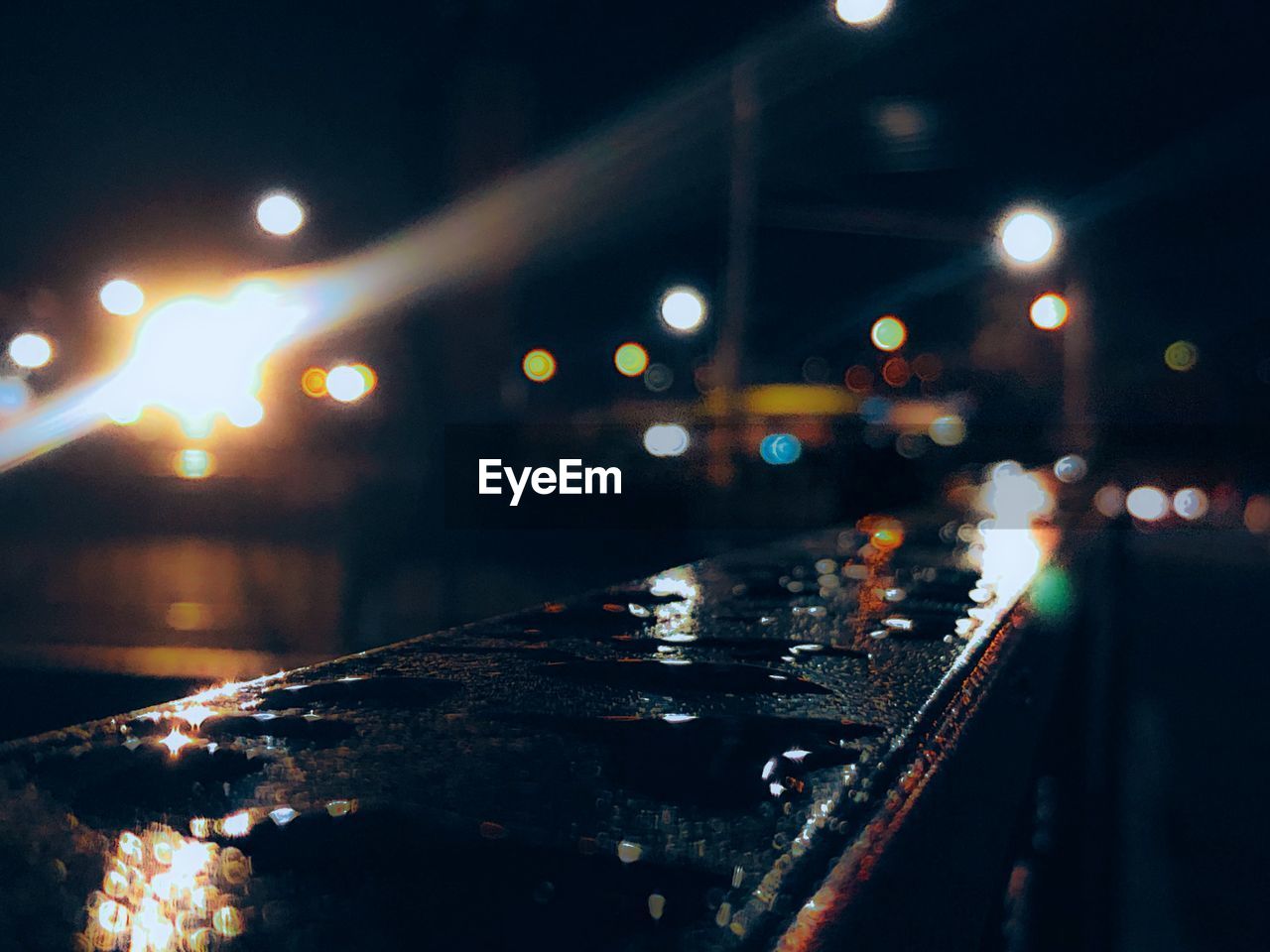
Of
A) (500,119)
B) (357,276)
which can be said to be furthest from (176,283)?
(500,119)

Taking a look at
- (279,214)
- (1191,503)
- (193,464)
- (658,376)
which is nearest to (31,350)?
(193,464)

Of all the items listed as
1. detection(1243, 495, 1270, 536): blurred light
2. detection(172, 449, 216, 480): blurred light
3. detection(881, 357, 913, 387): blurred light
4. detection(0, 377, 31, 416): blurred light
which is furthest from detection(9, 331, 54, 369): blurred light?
detection(881, 357, 913, 387): blurred light

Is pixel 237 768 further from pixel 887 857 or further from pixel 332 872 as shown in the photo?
Result: pixel 887 857

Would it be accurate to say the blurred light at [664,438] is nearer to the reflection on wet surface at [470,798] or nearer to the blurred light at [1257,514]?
the blurred light at [1257,514]

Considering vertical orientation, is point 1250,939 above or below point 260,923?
below

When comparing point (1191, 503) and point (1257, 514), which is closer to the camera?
point (1257, 514)

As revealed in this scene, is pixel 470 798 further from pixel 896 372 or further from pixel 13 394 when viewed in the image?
pixel 896 372

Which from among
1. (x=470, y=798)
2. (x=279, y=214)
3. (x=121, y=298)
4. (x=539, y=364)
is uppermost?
(x=539, y=364)
